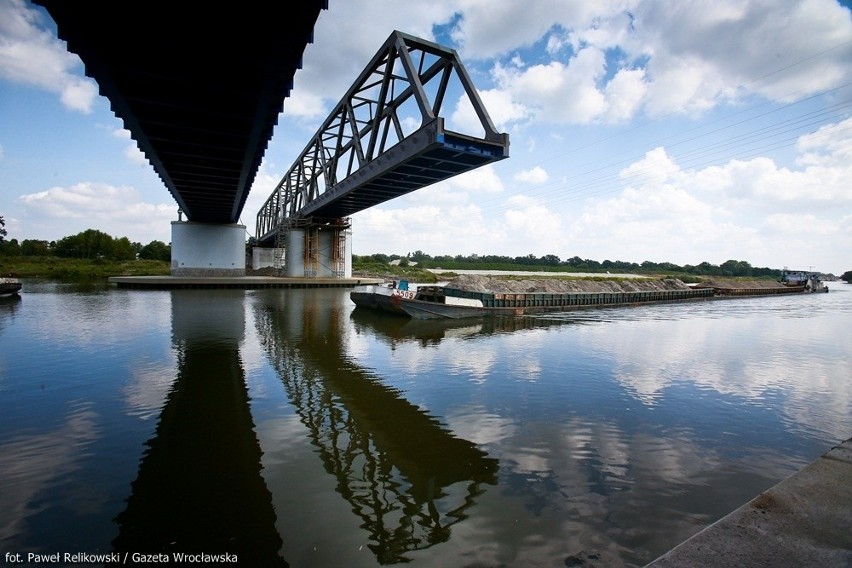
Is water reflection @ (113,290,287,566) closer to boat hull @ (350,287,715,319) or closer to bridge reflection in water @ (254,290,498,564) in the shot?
bridge reflection in water @ (254,290,498,564)

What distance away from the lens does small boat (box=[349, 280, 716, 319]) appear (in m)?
30.5

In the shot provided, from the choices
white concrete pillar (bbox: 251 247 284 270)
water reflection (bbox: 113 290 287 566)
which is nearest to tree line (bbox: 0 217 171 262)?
white concrete pillar (bbox: 251 247 284 270)

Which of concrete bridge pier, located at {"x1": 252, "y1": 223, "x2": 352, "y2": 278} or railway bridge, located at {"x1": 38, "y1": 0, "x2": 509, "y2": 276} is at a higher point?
railway bridge, located at {"x1": 38, "y1": 0, "x2": 509, "y2": 276}

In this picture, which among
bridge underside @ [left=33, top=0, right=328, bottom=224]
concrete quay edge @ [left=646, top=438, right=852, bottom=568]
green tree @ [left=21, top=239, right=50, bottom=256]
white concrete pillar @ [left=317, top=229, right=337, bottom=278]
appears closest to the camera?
concrete quay edge @ [left=646, top=438, right=852, bottom=568]

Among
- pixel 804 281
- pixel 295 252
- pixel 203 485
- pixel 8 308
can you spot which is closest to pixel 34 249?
pixel 295 252

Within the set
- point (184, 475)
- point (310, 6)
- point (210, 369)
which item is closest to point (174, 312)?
point (210, 369)

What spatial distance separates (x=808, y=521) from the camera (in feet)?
13.8

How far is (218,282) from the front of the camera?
52.2 metres

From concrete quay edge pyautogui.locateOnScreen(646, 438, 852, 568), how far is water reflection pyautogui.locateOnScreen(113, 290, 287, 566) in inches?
173

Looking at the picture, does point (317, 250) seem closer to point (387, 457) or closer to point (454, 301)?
point (454, 301)

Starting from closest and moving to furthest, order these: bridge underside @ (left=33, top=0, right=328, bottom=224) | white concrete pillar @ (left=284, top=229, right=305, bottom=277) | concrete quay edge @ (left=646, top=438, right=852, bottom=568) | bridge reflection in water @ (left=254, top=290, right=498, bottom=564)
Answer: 1. concrete quay edge @ (left=646, top=438, right=852, bottom=568)
2. bridge reflection in water @ (left=254, top=290, right=498, bottom=564)
3. bridge underside @ (left=33, top=0, right=328, bottom=224)
4. white concrete pillar @ (left=284, top=229, right=305, bottom=277)

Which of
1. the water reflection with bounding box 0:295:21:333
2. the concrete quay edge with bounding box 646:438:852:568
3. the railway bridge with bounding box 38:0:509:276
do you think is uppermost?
the railway bridge with bounding box 38:0:509:276

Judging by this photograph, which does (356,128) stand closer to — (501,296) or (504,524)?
(501,296)

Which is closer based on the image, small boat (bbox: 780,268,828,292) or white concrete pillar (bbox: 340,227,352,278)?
white concrete pillar (bbox: 340,227,352,278)
